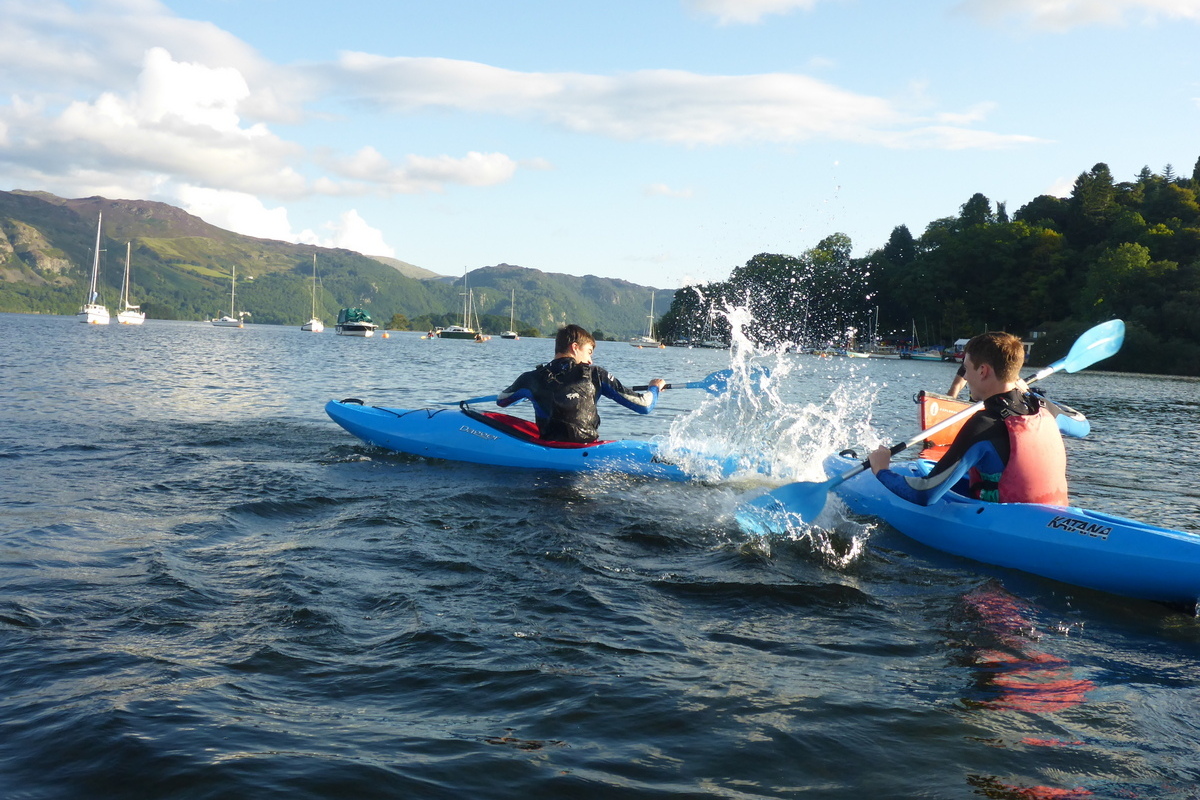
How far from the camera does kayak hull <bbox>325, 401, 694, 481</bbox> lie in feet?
29.9

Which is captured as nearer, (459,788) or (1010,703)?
(459,788)

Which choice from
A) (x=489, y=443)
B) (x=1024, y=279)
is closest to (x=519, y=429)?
(x=489, y=443)

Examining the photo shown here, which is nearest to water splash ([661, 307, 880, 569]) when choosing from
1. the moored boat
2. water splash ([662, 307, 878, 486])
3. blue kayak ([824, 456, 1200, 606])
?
water splash ([662, 307, 878, 486])

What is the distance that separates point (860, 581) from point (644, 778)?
3.02m

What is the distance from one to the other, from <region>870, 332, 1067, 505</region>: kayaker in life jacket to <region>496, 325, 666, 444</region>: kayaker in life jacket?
3.71 meters

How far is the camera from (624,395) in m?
9.05

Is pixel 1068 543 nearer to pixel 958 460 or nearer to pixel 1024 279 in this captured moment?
pixel 958 460

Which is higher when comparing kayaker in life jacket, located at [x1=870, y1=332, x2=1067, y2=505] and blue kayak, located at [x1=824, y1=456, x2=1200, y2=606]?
kayaker in life jacket, located at [x1=870, y1=332, x2=1067, y2=505]

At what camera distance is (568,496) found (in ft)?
26.4

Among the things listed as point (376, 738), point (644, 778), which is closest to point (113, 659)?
point (376, 738)

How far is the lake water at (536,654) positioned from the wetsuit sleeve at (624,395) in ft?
3.78

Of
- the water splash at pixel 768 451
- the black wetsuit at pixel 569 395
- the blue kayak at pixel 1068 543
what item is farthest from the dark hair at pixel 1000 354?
the black wetsuit at pixel 569 395

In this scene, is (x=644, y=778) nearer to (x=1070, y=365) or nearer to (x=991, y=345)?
(x=991, y=345)

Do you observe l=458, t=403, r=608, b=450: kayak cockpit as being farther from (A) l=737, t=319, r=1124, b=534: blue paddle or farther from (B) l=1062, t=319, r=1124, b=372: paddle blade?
(B) l=1062, t=319, r=1124, b=372: paddle blade
